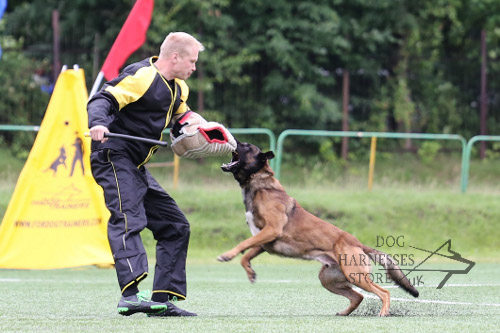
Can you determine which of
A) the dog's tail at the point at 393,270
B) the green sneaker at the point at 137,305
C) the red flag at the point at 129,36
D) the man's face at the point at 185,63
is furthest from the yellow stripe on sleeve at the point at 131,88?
the red flag at the point at 129,36

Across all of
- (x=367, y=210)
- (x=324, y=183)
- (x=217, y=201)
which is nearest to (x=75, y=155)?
(x=217, y=201)

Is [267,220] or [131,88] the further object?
[267,220]

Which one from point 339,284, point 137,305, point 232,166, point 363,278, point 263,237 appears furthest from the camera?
point 232,166

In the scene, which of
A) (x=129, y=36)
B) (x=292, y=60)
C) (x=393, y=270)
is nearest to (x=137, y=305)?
(x=393, y=270)

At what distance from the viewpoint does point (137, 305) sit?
5.25 metres

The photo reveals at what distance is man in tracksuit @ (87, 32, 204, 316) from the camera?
17.3 feet

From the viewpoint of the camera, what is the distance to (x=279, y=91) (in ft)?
60.9

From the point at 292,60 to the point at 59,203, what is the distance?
966 centimetres

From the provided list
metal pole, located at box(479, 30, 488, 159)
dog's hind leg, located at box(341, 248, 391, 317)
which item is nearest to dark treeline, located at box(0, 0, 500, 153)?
metal pole, located at box(479, 30, 488, 159)

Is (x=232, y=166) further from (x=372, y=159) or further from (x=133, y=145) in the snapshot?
(x=372, y=159)

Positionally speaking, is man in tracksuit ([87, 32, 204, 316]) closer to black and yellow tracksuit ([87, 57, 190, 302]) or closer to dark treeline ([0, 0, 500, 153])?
black and yellow tracksuit ([87, 57, 190, 302])

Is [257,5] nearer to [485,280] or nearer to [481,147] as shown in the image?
[481,147]

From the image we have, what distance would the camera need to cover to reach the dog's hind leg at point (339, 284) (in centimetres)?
598

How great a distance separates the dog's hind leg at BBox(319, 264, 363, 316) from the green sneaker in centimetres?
124
